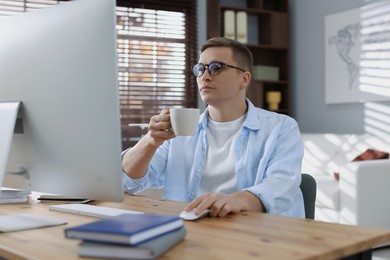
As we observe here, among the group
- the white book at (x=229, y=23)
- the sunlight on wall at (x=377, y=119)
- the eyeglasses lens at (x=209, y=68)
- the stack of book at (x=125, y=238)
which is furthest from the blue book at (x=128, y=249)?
the white book at (x=229, y=23)

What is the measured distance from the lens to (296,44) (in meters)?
5.56

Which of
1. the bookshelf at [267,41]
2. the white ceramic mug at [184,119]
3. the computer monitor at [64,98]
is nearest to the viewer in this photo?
the computer monitor at [64,98]

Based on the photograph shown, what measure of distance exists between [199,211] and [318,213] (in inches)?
107

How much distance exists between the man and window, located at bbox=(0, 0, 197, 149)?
280 centimetres

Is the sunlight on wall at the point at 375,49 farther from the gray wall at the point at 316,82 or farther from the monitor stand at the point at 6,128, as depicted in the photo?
the monitor stand at the point at 6,128

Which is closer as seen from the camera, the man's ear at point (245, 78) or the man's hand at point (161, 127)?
the man's hand at point (161, 127)

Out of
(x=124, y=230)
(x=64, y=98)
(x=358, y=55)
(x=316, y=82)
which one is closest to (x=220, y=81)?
(x=64, y=98)

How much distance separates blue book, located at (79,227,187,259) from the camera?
32.8 inches

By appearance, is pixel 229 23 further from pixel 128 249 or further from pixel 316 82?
pixel 128 249

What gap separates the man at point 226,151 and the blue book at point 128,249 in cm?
64

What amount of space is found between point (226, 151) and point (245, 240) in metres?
0.84

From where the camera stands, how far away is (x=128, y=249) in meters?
0.83

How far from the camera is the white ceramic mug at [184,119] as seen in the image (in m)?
1.36

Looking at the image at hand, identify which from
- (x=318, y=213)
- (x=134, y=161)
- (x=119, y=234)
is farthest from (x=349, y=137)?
(x=119, y=234)
